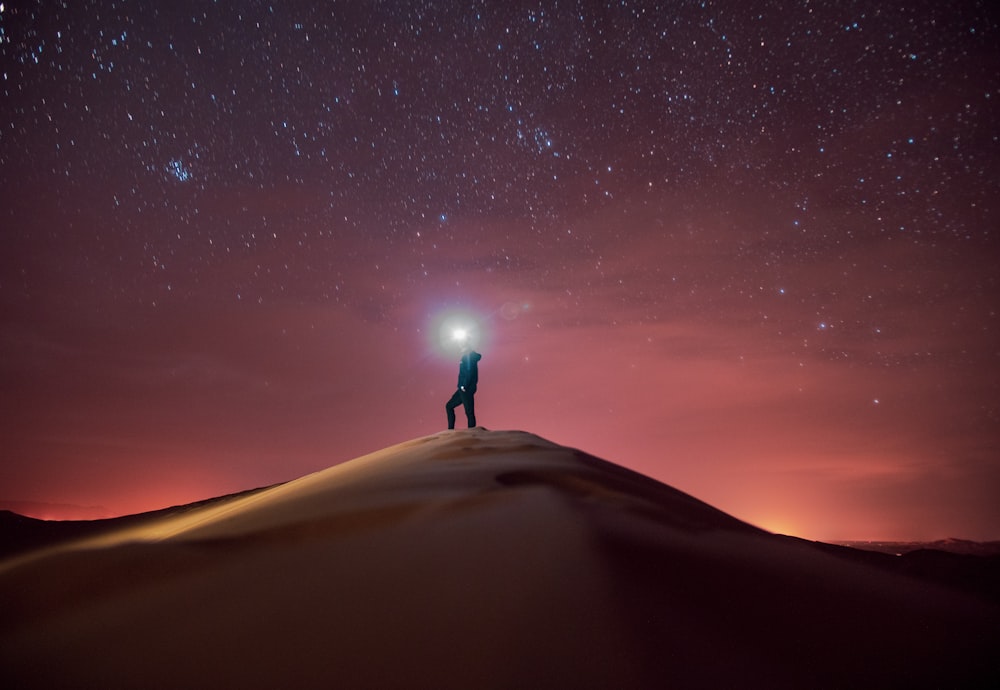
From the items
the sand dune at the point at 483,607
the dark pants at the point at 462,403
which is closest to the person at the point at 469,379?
the dark pants at the point at 462,403

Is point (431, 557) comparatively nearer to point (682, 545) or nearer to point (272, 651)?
point (272, 651)

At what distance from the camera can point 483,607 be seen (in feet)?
6.80

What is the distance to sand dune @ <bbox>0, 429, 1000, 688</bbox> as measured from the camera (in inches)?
71.9

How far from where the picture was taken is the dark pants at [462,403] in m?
8.50

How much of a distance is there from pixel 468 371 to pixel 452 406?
706 mm

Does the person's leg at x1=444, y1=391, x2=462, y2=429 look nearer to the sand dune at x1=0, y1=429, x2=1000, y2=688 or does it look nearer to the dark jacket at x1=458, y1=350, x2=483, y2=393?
the dark jacket at x1=458, y1=350, x2=483, y2=393

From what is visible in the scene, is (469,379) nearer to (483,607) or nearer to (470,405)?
(470,405)

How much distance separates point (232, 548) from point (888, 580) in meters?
3.39

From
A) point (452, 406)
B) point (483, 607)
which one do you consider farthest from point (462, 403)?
point (483, 607)

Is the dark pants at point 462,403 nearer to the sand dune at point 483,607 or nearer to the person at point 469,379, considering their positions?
the person at point 469,379

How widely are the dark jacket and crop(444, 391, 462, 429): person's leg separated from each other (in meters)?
0.28

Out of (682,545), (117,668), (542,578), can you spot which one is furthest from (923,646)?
(117,668)

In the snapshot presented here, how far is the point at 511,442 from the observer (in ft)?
17.1

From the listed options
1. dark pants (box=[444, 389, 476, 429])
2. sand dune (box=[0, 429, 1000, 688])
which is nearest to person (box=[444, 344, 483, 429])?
dark pants (box=[444, 389, 476, 429])
